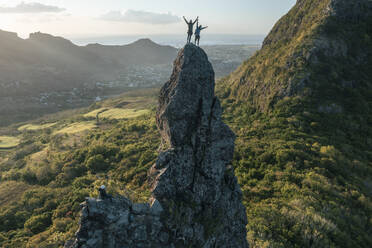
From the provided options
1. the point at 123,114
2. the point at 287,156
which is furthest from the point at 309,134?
the point at 123,114

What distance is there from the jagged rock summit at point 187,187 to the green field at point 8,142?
144188 mm

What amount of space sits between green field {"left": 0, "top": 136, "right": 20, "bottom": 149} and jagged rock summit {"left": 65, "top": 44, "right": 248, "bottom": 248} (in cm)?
14419

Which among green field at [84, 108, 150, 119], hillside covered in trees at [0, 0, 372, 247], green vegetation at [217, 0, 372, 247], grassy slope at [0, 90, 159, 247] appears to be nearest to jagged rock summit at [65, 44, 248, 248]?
hillside covered in trees at [0, 0, 372, 247]

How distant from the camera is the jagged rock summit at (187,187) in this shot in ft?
40.4

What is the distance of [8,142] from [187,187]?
157619mm

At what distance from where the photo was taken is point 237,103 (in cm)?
7631

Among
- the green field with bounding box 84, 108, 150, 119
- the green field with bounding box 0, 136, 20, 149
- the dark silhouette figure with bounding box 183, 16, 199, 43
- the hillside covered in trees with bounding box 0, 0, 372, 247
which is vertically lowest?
the green field with bounding box 0, 136, 20, 149

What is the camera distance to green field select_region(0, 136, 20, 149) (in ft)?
392

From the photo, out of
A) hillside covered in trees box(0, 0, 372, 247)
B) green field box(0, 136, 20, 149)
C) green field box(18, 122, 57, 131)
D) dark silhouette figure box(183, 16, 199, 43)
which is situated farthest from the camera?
green field box(18, 122, 57, 131)

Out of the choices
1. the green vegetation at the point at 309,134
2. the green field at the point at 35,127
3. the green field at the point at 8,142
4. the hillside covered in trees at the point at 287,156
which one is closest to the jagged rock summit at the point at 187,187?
the hillside covered in trees at the point at 287,156

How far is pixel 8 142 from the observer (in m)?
126

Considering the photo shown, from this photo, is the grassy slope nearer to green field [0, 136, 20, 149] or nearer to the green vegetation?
the green vegetation

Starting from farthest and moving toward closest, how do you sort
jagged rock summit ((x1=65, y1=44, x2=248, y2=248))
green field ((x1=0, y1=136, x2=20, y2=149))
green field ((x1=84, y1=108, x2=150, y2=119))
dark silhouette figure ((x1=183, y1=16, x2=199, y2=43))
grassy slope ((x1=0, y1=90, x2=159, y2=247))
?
green field ((x1=84, y1=108, x2=150, y2=119))
green field ((x1=0, y1=136, x2=20, y2=149))
grassy slope ((x1=0, y1=90, x2=159, y2=247))
dark silhouette figure ((x1=183, y1=16, x2=199, y2=43))
jagged rock summit ((x1=65, y1=44, x2=248, y2=248))

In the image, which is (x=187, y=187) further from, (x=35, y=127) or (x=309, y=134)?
(x=35, y=127)
